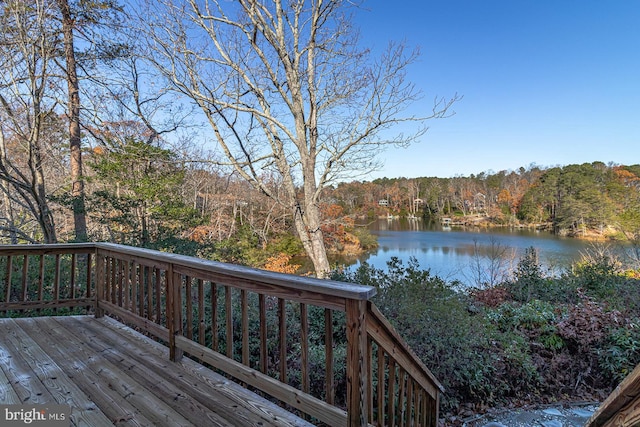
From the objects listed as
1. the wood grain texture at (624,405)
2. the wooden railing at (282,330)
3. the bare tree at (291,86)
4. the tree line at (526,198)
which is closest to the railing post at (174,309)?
the wooden railing at (282,330)

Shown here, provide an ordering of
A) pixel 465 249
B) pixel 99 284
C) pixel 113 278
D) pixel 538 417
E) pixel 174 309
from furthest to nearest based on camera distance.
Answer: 1. pixel 465 249
2. pixel 99 284
3. pixel 113 278
4. pixel 538 417
5. pixel 174 309

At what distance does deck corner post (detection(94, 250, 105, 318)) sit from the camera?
344cm

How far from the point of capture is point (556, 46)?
32.8ft

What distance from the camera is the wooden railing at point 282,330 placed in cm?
145

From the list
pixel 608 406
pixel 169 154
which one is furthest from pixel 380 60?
pixel 608 406

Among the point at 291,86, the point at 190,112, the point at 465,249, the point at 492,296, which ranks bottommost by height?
the point at 465,249

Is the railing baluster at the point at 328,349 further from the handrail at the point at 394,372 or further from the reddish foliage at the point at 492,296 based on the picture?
the reddish foliage at the point at 492,296

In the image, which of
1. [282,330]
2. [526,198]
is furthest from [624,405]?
[526,198]

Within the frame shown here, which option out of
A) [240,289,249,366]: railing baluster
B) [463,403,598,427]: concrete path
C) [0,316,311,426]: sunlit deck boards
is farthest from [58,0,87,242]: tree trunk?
[463,403,598,427]: concrete path

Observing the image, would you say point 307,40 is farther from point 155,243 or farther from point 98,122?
point 155,243

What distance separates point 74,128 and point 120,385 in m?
7.74

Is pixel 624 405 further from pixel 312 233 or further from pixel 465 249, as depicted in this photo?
pixel 465 249

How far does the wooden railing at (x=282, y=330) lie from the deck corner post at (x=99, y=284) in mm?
11

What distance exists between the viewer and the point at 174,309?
2453 mm
